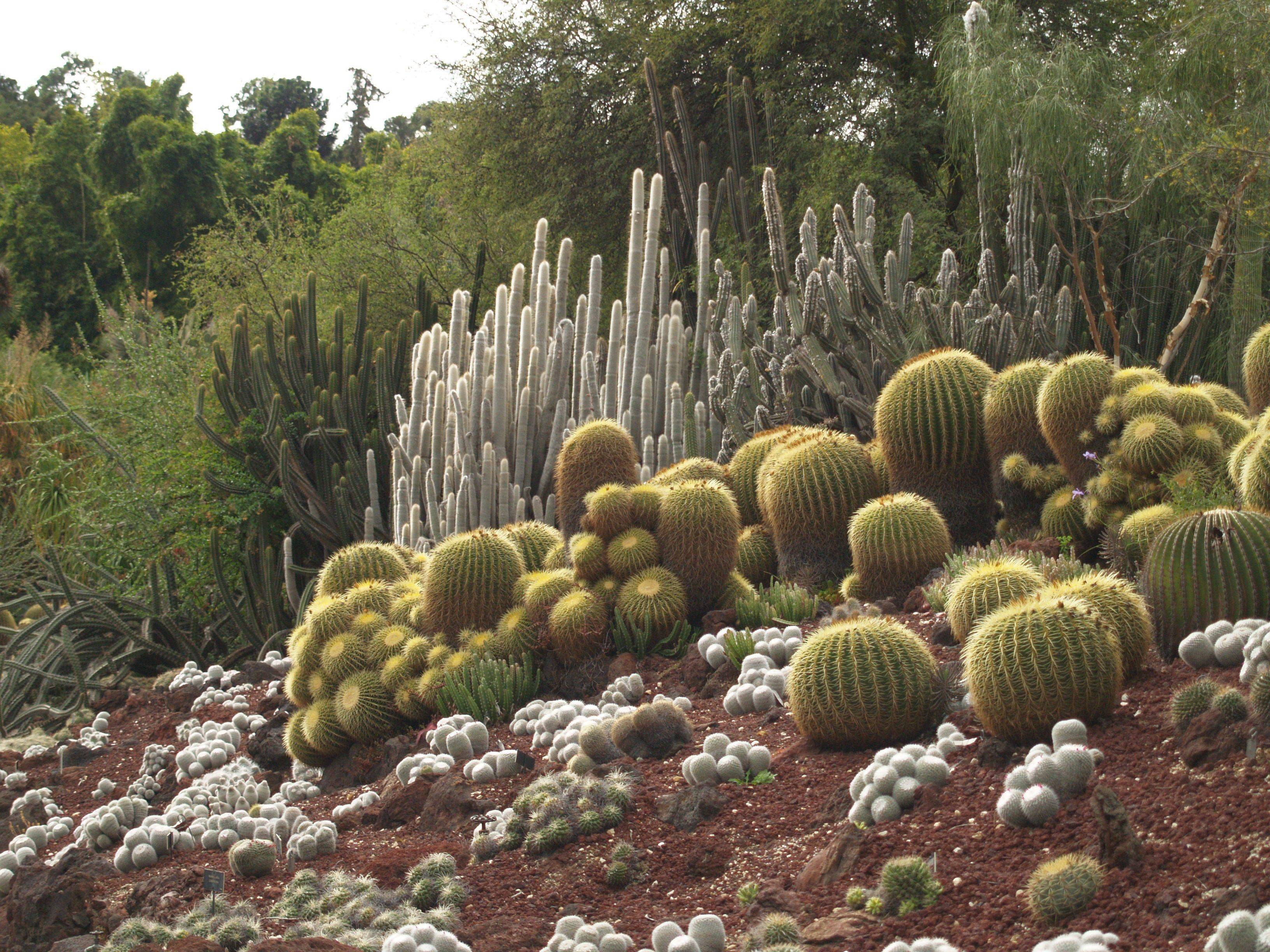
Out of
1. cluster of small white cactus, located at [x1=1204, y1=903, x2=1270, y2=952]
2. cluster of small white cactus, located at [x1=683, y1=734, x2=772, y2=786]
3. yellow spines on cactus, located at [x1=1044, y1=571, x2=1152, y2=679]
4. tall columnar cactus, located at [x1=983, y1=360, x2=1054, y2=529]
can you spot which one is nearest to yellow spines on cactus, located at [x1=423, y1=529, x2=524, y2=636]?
cluster of small white cactus, located at [x1=683, y1=734, x2=772, y2=786]

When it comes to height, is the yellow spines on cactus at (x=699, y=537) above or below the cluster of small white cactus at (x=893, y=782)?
above

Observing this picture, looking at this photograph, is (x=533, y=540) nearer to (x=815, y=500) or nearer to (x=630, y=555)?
(x=630, y=555)

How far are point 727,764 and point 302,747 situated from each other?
244 cm

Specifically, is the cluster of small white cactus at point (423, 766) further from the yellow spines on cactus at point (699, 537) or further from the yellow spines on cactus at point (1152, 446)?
the yellow spines on cactus at point (1152, 446)

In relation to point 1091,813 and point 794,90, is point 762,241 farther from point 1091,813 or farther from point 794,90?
point 1091,813

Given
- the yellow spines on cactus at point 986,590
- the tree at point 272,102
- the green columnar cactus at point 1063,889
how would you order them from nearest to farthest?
the green columnar cactus at point 1063,889 → the yellow spines on cactus at point 986,590 → the tree at point 272,102

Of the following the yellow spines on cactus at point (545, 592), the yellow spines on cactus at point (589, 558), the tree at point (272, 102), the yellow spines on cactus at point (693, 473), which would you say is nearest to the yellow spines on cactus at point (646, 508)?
the yellow spines on cactus at point (589, 558)

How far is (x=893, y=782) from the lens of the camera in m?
3.16

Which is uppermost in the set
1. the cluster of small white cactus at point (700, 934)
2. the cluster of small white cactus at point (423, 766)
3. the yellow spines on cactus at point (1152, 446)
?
the yellow spines on cactus at point (1152, 446)

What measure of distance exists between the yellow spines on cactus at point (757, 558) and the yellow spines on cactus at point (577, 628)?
1136 millimetres

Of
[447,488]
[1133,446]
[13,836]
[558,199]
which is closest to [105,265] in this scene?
[558,199]

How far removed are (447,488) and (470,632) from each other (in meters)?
2.53

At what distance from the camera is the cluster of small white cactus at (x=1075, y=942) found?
7.23 feet

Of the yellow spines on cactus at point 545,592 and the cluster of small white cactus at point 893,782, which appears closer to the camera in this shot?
the cluster of small white cactus at point 893,782
